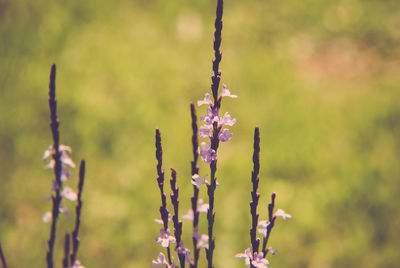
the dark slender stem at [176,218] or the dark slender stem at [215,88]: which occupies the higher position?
the dark slender stem at [215,88]

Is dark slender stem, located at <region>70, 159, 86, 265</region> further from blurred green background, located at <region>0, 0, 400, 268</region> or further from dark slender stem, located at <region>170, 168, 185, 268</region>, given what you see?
blurred green background, located at <region>0, 0, 400, 268</region>

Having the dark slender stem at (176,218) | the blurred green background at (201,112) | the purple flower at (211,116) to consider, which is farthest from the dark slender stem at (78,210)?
the blurred green background at (201,112)

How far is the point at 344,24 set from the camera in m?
4.81

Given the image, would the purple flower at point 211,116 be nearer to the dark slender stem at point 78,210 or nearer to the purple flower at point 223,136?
the purple flower at point 223,136

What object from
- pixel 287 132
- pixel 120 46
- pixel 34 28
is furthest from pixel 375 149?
pixel 34 28

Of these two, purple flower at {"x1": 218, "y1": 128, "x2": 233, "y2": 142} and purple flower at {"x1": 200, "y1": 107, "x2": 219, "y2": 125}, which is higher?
purple flower at {"x1": 200, "y1": 107, "x2": 219, "y2": 125}

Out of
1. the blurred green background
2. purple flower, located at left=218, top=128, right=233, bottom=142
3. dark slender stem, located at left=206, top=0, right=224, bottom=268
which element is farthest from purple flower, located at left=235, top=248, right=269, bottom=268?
the blurred green background

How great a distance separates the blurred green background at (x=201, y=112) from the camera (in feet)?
8.77

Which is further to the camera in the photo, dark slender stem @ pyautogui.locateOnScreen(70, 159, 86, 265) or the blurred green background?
the blurred green background

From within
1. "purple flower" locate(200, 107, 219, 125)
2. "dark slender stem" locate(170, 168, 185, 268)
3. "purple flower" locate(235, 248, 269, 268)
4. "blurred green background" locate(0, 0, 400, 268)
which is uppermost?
"blurred green background" locate(0, 0, 400, 268)

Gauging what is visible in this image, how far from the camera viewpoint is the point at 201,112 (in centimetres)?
354

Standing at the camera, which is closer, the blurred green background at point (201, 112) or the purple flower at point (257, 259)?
the purple flower at point (257, 259)

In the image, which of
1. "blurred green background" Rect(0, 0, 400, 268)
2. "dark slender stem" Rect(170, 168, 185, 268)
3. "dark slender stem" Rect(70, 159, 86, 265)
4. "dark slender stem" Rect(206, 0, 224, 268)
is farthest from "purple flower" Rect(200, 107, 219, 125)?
"blurred green background" Rect(0, 0, 400, 268)

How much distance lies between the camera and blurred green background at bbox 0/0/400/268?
8.77 ft
